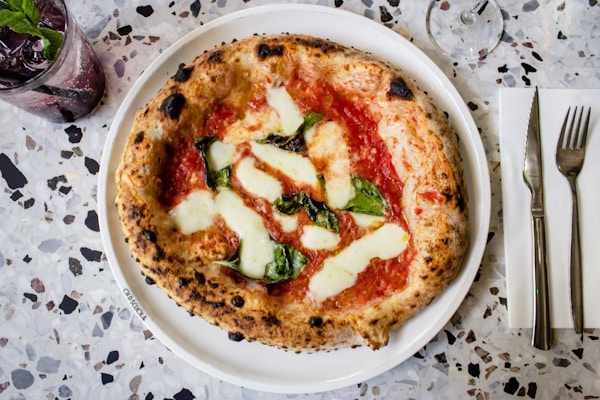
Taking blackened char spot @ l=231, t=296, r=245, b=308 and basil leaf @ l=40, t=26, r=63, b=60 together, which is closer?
blackened char spot @ l=231, t=296, r=245, b=308

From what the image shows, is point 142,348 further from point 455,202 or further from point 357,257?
point 455,202

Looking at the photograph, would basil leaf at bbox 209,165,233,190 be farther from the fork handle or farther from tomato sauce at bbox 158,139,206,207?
the fork handle

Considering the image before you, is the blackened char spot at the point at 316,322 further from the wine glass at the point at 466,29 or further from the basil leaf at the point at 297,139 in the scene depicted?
the wine glass at the point at 466,29

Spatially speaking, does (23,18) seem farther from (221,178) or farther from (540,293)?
(540,293)

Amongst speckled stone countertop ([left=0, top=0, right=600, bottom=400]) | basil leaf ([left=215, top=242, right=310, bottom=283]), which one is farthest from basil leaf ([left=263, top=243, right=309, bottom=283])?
speckled stone countertop ([left=0, top=0, right=600, bottom=400])

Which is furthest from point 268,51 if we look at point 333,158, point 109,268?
point 109,268

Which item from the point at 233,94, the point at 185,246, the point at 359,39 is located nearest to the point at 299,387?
the point at 185,246
